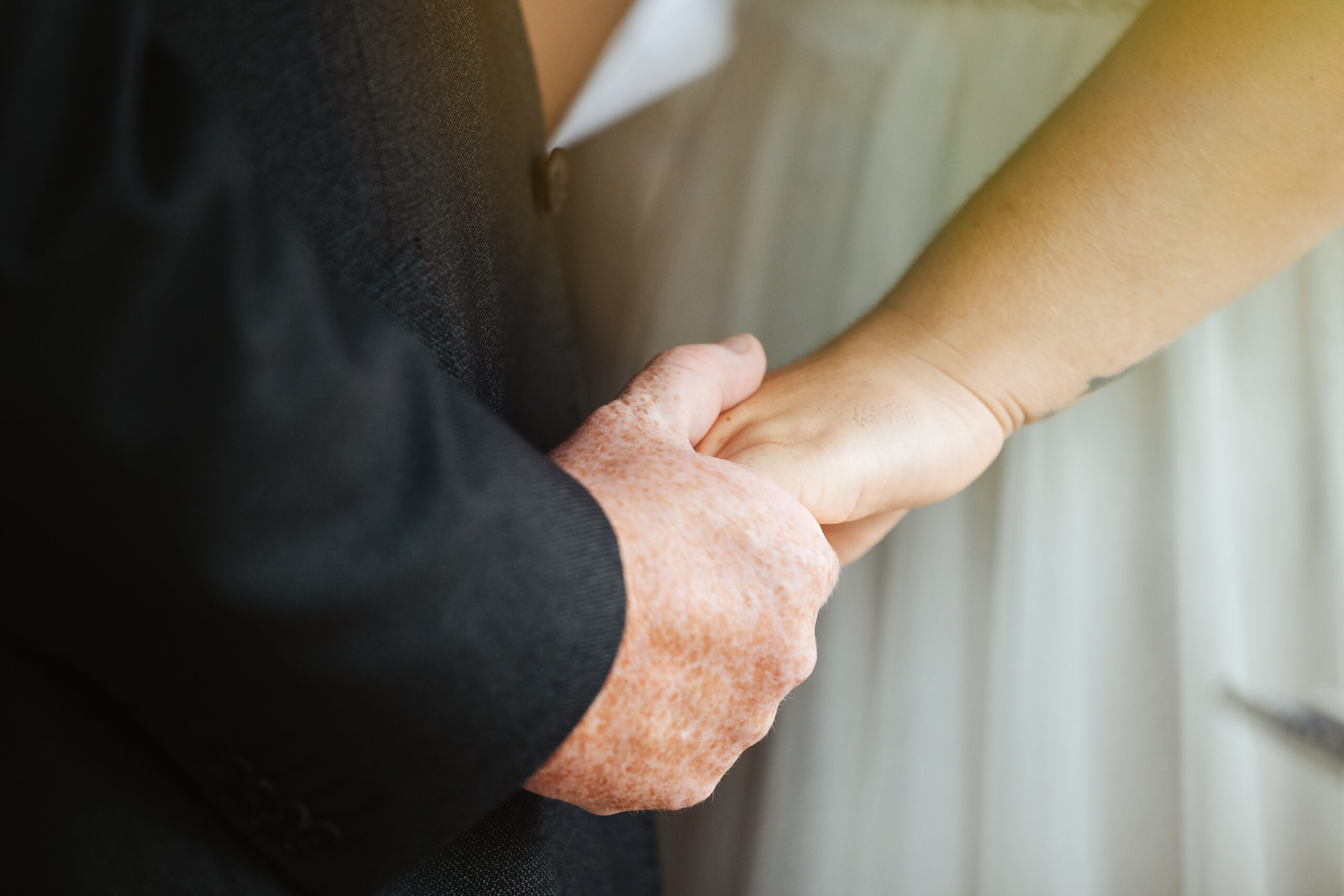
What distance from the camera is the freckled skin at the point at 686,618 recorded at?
426 mm

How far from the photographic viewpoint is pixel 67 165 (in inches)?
12.3

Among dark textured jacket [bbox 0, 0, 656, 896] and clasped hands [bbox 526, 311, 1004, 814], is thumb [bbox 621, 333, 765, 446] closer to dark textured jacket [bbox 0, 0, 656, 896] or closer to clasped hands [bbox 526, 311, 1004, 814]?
clasped hands [bbox 526, 311, 1004, 814]

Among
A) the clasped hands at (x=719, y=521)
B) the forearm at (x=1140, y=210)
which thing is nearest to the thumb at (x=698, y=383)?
the clasped hands at (x=719, y=521)

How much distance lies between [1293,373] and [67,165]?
2.97ft

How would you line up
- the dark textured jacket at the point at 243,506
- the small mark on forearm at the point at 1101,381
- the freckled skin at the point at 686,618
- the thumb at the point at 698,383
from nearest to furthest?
the dark textured jacket at the point at 243,506 < the freckled skin at the point at 686,618 < the thumb at the point at 698,383 < the small mark on forearm at the point at 1101,381

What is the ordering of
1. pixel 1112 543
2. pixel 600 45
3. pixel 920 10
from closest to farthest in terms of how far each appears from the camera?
pixel 1112 543
pixel 920 10
pixel 600 45

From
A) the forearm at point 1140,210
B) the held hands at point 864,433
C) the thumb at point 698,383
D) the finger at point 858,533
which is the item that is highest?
the forearm at point 1140,210

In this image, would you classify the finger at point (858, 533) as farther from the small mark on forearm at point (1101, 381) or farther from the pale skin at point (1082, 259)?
the small mark on forearm at point (1101, 381)

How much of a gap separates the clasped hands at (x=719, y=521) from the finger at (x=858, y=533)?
2.0 inches

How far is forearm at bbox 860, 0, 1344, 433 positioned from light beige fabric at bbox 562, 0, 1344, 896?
11cm

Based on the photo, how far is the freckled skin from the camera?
1.40 ft

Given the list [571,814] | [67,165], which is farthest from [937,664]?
[67,165]

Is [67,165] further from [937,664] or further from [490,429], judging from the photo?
[937,664]

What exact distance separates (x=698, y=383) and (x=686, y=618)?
0.23m
